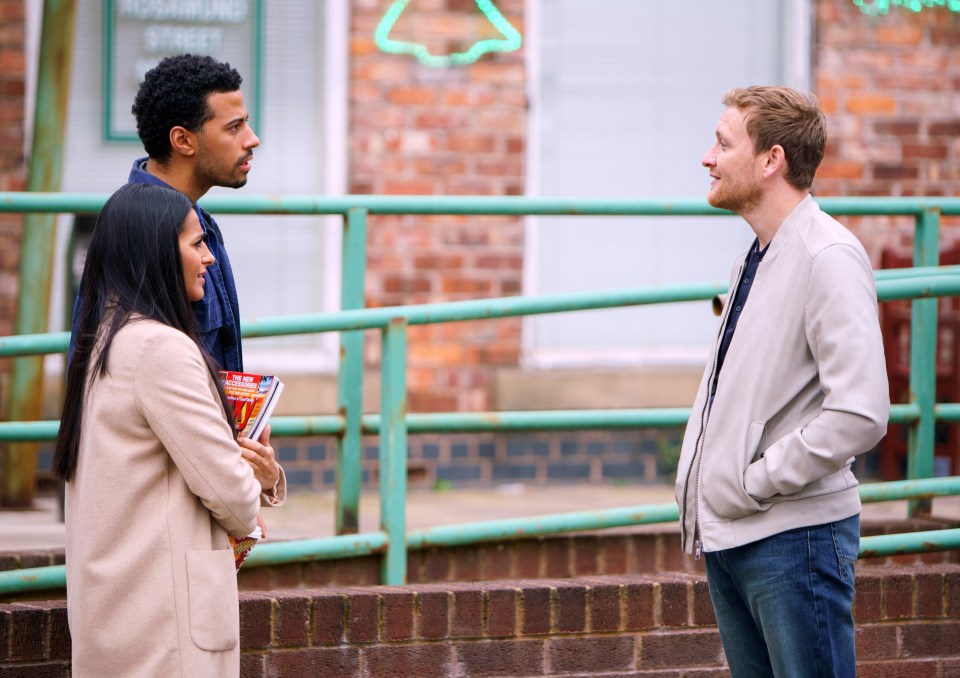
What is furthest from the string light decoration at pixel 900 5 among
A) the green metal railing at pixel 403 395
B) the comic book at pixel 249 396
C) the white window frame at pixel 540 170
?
the comic book at pixel 249 396

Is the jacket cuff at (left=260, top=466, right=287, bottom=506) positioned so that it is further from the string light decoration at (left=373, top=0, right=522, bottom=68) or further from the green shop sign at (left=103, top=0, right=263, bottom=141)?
the string light decoration at (left=373, top=0, right=522, bottom=68)

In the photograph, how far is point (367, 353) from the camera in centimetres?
712

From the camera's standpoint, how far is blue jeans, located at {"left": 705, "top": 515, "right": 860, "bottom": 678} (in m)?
2.82

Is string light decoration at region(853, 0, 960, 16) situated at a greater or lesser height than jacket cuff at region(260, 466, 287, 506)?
greater

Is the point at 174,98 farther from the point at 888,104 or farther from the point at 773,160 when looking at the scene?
the point at 888,104

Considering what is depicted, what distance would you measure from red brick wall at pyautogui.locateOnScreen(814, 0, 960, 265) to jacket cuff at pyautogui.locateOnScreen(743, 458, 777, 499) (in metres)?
4.98

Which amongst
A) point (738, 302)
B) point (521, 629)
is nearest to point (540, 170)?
point (521, 629)

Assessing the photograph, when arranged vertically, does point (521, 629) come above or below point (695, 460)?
below

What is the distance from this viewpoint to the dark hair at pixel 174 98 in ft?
9.84

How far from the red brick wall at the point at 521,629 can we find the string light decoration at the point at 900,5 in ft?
13.8

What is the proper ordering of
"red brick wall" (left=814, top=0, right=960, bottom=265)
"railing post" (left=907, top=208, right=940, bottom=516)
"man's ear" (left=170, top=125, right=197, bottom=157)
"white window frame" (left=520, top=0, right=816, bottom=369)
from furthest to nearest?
"red brick wall" (left=814, top=0, right=960, bottom=265), "white window frame" (left=520, top=0, right=816, bottom=369), "railing post" (left=907, top=208, right=940, bottom=516), "man's ear" (left=170, top=125, right=197, bottom=157)

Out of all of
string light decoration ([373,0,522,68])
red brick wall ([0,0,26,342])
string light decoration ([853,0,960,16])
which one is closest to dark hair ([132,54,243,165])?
red brick wall ([0,0,26,342])

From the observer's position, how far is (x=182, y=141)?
3.03m

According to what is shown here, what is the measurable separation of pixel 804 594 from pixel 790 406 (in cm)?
37
